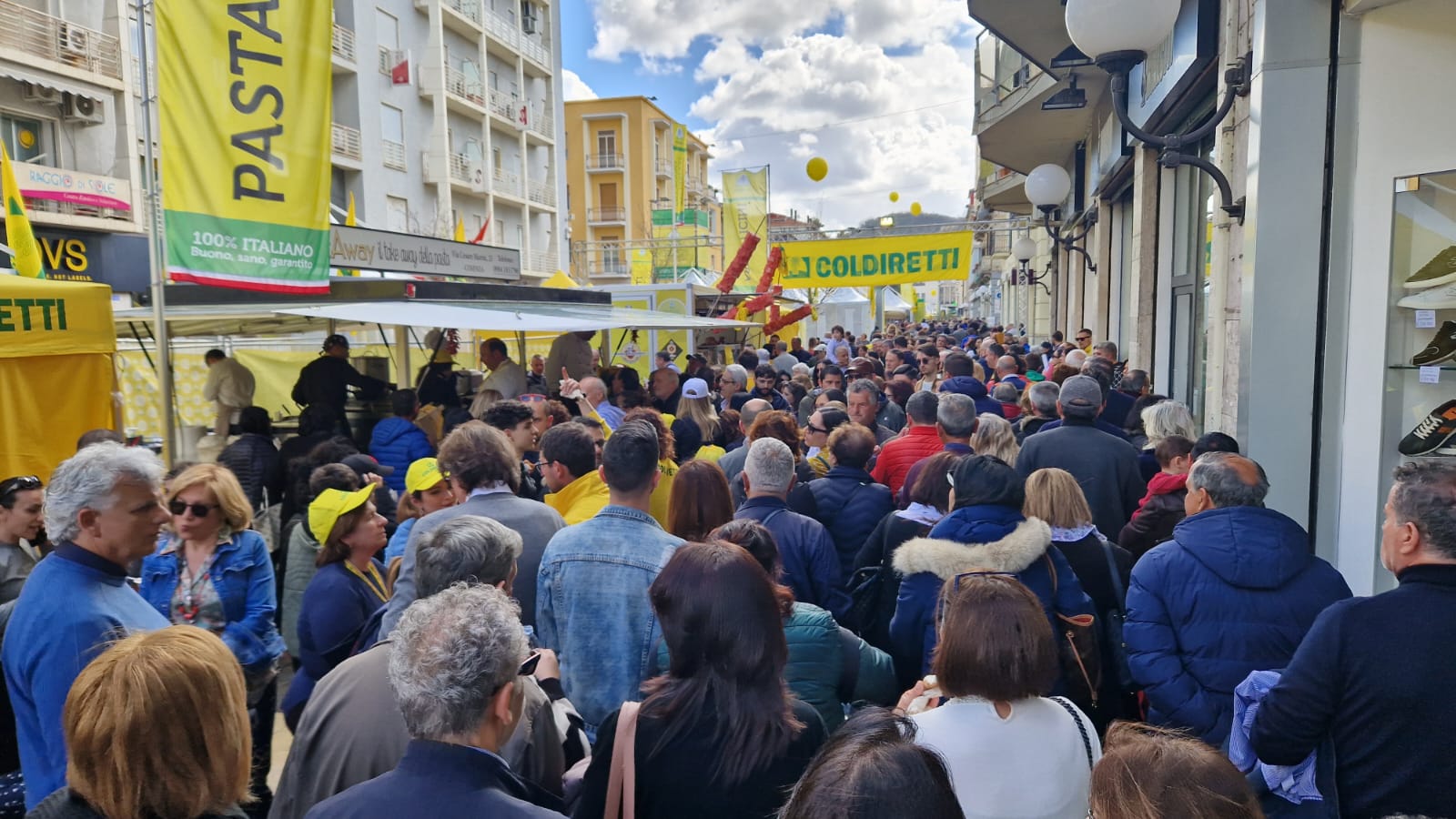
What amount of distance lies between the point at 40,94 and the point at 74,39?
135 cm

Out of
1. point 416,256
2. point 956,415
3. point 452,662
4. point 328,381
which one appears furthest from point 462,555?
point 416,256

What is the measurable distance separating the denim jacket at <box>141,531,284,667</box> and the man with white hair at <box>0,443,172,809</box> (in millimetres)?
792

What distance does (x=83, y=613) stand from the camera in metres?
2.33

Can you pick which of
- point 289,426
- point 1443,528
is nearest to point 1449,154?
point 1443,528

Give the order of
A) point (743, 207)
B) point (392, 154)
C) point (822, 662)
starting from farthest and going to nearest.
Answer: point (392, 154)
point (743, 207)
point (822, 662)

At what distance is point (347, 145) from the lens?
26922mm

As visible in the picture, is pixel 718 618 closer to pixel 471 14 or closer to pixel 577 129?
pixel 471 14

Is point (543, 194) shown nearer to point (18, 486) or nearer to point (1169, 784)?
point (18, 486)

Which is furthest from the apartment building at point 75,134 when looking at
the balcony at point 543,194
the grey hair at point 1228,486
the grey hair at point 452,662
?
the balcony at point 543,194

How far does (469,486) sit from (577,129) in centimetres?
5491

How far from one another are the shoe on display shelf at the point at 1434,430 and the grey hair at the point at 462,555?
148 inches

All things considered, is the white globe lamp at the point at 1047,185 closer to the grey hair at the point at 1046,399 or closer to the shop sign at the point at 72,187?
the grey hair at the point at 1046,399

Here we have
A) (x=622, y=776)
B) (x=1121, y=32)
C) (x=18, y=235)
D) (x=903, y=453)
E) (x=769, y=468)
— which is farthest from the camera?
(x=18, y=235)

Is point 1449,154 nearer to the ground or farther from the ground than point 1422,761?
farther from the ground
